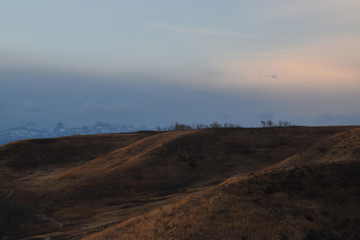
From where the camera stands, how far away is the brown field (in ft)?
77.3

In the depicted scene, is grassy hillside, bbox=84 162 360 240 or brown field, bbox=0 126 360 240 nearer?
grassy hillside, bbox=84 162 360 240

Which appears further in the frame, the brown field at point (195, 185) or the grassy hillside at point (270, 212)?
the brown field at point (195, 185)

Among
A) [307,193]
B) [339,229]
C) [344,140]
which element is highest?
[344,140]

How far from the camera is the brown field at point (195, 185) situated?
23547mm

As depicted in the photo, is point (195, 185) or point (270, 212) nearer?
point (270, 212)

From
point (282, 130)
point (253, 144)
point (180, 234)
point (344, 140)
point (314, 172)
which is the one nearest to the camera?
point (180, 234)

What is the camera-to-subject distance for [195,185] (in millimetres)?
53625

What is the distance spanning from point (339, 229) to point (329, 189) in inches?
203

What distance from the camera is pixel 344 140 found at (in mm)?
46875

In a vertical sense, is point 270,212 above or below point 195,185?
above

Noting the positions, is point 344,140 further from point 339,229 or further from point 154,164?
point 154,164

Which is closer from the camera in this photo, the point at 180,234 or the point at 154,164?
the point at 180,234

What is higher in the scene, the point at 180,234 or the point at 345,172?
the point at 345,172

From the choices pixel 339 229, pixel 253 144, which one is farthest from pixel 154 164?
pixel 339 229
